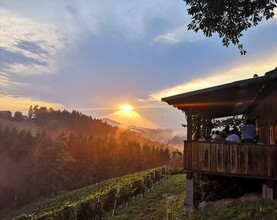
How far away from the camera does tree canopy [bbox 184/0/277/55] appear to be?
10609 millimetres

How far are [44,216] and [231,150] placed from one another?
30.5 ft

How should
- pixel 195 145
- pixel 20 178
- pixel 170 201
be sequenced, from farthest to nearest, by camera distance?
pixel 20 178 < pixel 170 201 < pixel 195 145

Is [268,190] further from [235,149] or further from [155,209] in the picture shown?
[155,209]

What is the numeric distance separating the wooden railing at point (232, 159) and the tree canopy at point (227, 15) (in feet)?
11.9

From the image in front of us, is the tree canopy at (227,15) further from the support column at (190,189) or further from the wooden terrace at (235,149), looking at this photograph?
the support column at (190,189)

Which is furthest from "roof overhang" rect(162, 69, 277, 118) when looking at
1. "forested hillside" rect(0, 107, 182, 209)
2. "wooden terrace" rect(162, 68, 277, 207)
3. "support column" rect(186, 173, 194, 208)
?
"forested hillside" rect(0, 107, 182, 209)

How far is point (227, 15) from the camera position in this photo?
11172mm

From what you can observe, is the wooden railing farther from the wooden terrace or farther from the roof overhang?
the roof overhang

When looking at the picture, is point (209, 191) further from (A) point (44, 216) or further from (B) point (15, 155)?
(B) point (15, 155)

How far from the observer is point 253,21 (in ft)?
36.6

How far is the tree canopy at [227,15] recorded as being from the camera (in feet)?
34.8

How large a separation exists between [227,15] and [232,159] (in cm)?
531

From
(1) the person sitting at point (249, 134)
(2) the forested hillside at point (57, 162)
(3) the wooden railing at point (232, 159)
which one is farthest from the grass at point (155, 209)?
(2) the forested hillside at point (57, 162)

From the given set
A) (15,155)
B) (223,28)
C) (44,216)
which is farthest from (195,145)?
(15,155)
